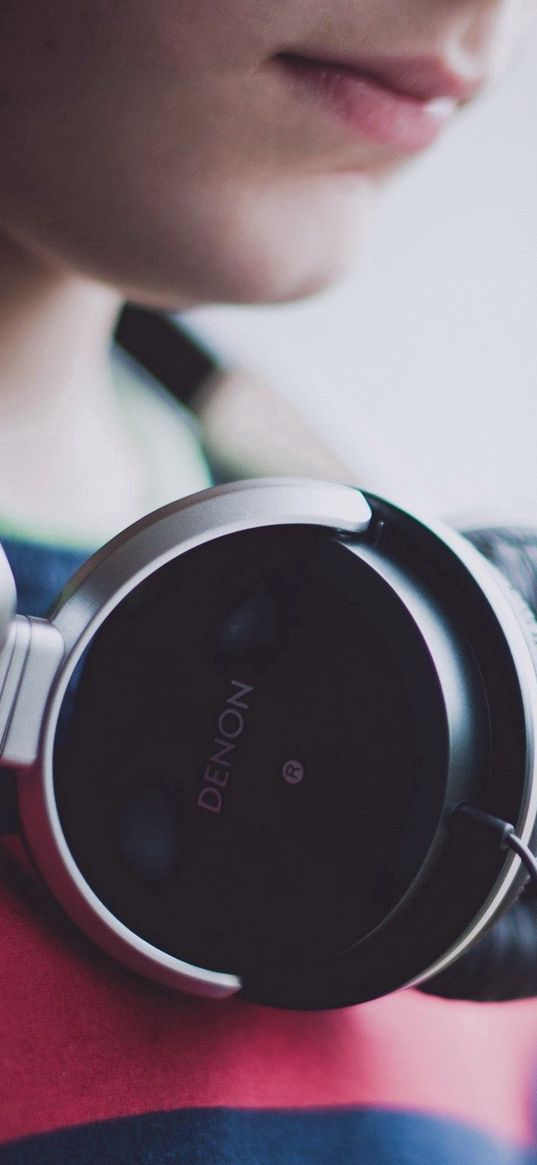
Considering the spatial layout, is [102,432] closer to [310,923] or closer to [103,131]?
[103,131]

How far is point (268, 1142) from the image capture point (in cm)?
40

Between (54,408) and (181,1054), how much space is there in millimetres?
409

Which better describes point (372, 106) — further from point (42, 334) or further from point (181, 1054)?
point (181, 1054)

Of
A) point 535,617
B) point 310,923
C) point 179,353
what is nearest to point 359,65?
point 535,617

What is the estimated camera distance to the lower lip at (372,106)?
46 centimetres

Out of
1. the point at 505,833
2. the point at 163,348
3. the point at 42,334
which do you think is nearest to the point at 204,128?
the point at 42,334

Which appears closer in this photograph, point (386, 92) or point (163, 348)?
point (386, 92)

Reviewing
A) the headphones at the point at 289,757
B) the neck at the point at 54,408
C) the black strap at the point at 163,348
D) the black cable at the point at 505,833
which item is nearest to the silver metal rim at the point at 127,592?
the headphones at the point at 289,757

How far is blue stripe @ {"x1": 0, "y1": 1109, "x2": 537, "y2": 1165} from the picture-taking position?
37 cm

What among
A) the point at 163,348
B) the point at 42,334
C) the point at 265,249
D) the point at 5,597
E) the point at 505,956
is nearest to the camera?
the point at 5,597

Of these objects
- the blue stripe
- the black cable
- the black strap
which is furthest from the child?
the black strap

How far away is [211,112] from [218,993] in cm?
36

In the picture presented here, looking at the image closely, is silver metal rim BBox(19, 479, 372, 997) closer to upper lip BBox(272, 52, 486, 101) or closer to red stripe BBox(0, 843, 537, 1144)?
red stripe BBox(0, 843, 537, 1144)

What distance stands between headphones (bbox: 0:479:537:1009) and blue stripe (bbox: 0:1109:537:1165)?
56 millimetres
